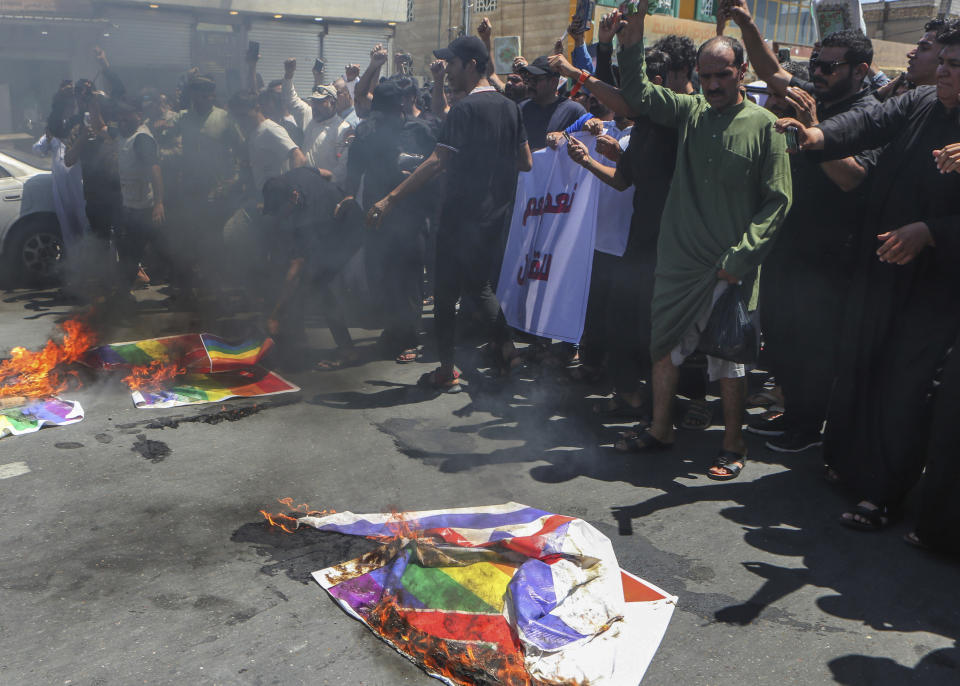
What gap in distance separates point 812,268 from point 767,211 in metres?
0.91

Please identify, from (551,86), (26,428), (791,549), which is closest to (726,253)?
(791,549)

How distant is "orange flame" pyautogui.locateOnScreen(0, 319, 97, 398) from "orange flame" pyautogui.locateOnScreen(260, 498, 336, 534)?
7.86 ft

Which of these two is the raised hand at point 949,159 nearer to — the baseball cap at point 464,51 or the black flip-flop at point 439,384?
the baseball cap at point 464,51

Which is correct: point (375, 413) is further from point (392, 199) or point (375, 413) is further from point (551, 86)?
point (551, 86)

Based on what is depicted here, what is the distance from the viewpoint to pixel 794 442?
480cm

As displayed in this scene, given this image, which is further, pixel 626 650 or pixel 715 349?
pixel 715 349

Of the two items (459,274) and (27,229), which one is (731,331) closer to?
(459,274)

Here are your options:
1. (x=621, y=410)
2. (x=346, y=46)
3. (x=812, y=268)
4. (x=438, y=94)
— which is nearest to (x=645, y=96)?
(x=812, y=268)

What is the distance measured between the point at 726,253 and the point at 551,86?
113 inches

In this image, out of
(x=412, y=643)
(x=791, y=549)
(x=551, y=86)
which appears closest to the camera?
(x=412, y=643)

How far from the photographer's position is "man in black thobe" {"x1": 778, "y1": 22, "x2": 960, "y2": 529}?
3.57 metres

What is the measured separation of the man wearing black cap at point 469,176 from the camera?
18.0 feet

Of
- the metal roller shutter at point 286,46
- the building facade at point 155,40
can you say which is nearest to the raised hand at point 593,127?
the building facade at point 155,40

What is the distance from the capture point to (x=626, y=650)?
2803 millimetres
